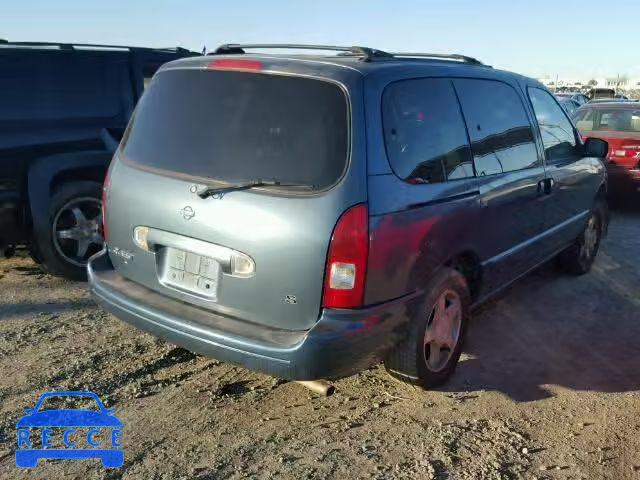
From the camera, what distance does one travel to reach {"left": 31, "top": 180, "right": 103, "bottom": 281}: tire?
5156 millimetres

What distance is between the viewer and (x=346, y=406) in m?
3.56

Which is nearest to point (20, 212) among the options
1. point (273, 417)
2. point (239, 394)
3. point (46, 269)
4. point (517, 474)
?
point (46, 269)

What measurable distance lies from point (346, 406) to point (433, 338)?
65 cm

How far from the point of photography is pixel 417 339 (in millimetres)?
3430

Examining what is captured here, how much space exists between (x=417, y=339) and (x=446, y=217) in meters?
0.69

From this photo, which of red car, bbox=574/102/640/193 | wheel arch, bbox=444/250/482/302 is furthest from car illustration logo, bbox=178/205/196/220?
red car, bbox=574/102/640/193

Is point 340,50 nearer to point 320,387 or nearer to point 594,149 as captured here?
point 320,387

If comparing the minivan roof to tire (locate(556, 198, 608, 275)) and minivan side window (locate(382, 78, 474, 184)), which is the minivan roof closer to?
minivan side window (locate(382, 78, 474, 184))

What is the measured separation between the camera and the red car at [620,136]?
8609mm

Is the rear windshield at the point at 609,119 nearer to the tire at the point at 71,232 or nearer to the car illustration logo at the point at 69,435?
the tire at the point at 71,232

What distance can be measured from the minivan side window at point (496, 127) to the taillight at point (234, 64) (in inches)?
52.2

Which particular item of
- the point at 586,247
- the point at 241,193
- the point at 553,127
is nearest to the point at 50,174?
the point at 241,193

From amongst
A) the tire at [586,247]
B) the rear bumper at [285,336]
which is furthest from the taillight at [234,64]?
the tire at [586,247]

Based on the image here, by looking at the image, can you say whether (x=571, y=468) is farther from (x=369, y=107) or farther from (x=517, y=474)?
Answer: (x=369, y=107)
